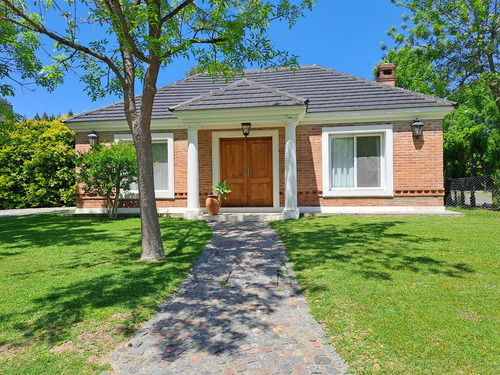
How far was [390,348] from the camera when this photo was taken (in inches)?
101

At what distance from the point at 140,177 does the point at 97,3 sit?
150 inches

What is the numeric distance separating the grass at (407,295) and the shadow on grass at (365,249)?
0.06 feet

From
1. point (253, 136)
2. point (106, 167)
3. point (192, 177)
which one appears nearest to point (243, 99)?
point (253, 136)

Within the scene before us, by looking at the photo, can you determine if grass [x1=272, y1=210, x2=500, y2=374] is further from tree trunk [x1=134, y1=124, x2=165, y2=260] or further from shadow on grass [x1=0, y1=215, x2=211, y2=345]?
tree trunk [x1=134, y1=124, x2=165, y2=260]

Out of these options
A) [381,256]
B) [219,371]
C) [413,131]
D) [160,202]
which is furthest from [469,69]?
[219,371]

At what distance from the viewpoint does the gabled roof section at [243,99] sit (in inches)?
359

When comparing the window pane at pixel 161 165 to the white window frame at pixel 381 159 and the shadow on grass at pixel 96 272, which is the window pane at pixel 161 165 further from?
the white window frame at pixel 381 159

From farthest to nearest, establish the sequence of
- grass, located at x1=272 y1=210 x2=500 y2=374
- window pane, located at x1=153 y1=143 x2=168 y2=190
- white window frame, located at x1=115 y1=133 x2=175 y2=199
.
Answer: window pane, located at x1=153 y1=143 x2=168 y2=190
white window frame, located at x1=115 y1=133 x2=175 y2=199
grass, located at x1=272 y1=210 x2=500 y2=374

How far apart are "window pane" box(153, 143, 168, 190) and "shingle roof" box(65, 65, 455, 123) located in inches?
45.1

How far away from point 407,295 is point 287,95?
275 inches

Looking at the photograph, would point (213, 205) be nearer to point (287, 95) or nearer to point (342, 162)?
point (287, 95)

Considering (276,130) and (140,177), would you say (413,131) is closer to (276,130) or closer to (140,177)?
(276,130)

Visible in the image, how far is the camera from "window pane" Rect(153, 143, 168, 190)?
11.2 meters

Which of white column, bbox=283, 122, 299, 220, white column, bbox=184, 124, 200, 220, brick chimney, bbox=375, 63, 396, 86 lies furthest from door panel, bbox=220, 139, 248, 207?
brick chimney, bbox=375, 63, 396, 86
